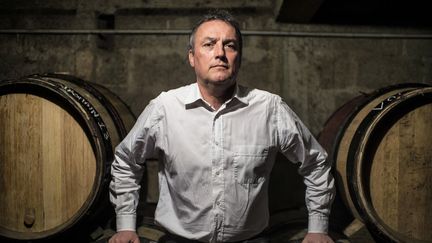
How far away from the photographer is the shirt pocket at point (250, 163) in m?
1.70

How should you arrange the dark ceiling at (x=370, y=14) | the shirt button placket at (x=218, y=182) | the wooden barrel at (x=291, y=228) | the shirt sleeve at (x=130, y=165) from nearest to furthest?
1. the shirt button placket at (x=218, y=182)
2. the shirt sleeve at (x=130, y=165)
3. the wooden barrel at (x=291, y=228)
4. the dark ceiling at (x=370, y=14)

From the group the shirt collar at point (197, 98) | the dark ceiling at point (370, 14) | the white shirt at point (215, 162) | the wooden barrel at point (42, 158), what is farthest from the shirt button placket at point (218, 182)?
the dark ceiling at point (370, 14)

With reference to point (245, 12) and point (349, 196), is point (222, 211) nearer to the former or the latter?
point (349, 196)

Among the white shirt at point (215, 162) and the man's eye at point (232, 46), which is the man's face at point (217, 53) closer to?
the man's eye at point (232, 46)

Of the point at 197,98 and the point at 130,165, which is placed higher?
the point at 197,98

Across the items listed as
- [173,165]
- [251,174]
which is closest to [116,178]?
[173,165]

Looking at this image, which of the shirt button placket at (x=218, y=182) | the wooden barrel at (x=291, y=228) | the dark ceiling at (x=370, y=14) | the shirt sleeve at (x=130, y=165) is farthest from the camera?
the dark ceiling at (x=370, y=14)

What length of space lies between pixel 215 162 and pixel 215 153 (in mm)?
43

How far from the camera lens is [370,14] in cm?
286

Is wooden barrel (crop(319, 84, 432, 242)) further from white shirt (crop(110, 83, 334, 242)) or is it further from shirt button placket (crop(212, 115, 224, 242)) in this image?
shirt button placket (crop(212, 115, 224, 242))

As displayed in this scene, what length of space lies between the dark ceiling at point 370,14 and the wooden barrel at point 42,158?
1.69 metres

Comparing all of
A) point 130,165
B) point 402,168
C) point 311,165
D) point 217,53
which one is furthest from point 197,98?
point 402,168

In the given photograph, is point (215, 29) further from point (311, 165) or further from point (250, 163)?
point (311, 165)

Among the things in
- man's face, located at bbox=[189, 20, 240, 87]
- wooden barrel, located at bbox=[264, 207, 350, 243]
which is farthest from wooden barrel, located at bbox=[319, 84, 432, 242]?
man's face, located at bbox=[189, 20, 240, 87]
